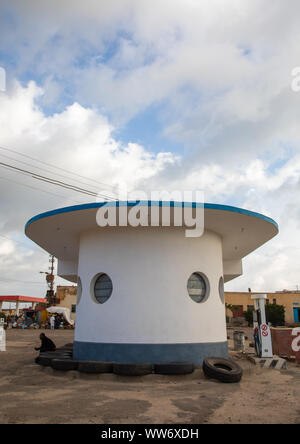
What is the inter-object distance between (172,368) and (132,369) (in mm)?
1049

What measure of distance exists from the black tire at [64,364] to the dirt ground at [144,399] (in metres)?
0.16

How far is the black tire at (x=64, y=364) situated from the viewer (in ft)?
31.5

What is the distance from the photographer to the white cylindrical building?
10.2 meters

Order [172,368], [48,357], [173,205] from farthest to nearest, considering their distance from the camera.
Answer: [48,357] < [173,205] < [172,368]

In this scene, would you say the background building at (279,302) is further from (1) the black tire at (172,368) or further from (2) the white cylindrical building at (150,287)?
(1) the black tire at (172,368)

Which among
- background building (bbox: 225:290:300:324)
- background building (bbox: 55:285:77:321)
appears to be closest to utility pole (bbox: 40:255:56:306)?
background building (bbox: 55:285:77:321)

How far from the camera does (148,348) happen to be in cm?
1010

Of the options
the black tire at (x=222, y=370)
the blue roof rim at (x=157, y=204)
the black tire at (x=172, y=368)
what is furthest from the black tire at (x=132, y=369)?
the blue roof rim at (x=157, y=204)

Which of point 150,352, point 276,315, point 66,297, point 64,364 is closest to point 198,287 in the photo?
point 150,352

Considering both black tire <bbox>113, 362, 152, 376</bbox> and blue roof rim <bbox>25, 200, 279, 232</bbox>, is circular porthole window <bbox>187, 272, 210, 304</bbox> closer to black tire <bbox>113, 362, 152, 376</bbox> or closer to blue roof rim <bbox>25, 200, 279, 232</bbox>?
blue roof rim <bbox>25, 200, 279, 232</bbox>

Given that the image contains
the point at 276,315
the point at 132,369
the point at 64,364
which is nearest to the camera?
the point at 132,369

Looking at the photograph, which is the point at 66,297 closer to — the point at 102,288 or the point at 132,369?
the point at 102,288

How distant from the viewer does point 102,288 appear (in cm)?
1116

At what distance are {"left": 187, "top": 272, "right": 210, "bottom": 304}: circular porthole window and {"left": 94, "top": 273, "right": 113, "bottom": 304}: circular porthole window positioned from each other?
2480 millimetres
